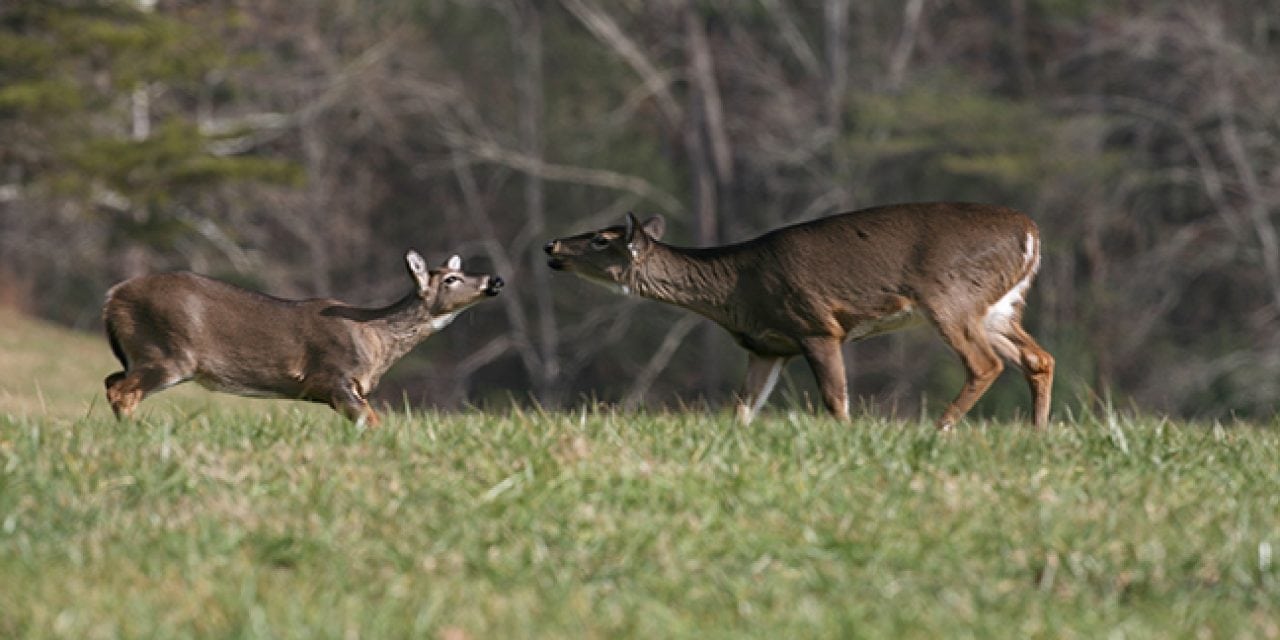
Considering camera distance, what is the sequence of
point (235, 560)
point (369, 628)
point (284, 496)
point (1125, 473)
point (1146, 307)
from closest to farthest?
point (369, 628)
point (235, 560)
point (284, 496)
point (1125, 473)
point (1146, 307)

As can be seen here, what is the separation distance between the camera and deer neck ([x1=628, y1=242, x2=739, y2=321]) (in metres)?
9.81

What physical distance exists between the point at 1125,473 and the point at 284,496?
2.80 m

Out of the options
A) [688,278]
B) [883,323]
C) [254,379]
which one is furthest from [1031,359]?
[254,379]

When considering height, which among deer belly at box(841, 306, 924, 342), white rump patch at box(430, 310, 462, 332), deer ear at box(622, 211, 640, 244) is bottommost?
white rump patch at box(430, 310, 462, 332)

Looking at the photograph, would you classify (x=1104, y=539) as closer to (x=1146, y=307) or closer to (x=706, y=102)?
(x=1146, y=307)

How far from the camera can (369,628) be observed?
4.99m

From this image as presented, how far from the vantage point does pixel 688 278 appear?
9.98m

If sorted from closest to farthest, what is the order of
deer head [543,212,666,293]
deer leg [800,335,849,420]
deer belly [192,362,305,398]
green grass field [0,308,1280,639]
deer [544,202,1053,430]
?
green grass field [0,308,1280,639], deer leg [800,335,849,420], deer [544,202,1053,430], deer belly [192,362,305,398], deer head [543,212,666,293]

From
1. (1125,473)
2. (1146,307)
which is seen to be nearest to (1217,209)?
(1146,307)

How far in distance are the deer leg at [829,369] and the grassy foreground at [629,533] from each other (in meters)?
1.63

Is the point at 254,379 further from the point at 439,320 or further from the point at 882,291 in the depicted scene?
the point at 882,291

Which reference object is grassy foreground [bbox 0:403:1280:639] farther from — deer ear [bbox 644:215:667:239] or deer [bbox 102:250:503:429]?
deer ear [bbox 644:215:667:239]

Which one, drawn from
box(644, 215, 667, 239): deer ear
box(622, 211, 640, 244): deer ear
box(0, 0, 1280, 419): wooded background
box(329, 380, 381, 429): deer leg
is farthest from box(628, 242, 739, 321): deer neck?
box(0, 0, 1280, 419): wooded background

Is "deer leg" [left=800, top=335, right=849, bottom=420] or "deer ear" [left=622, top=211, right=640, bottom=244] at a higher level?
"deer ear" [left=622, top=211, right=640, bottom=244]
